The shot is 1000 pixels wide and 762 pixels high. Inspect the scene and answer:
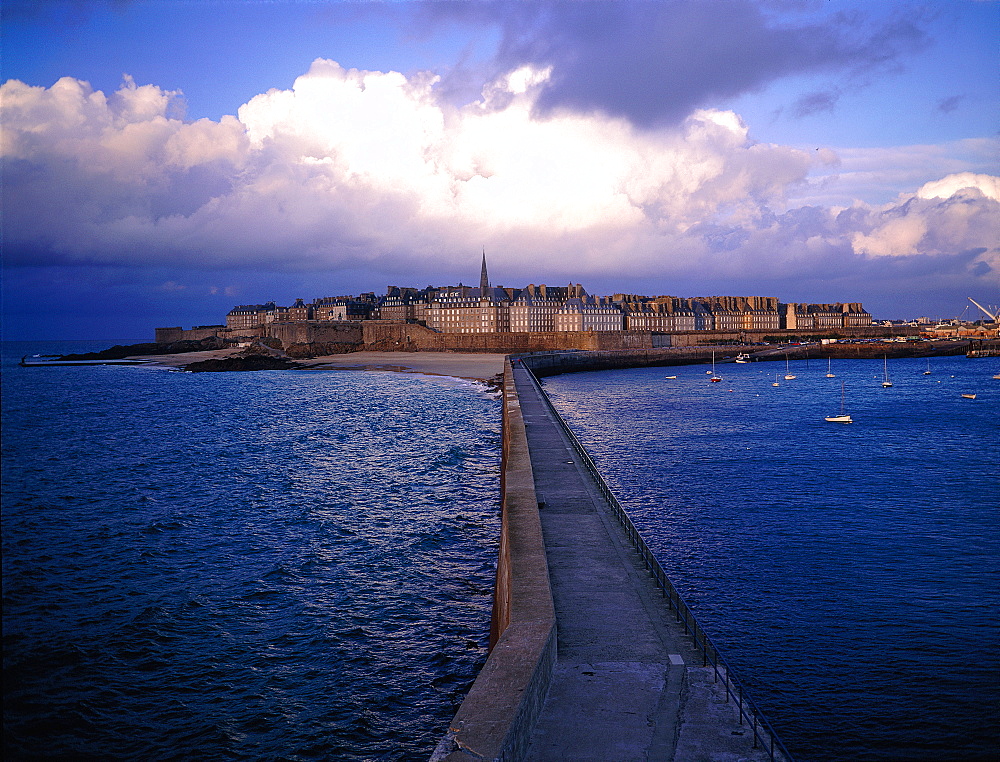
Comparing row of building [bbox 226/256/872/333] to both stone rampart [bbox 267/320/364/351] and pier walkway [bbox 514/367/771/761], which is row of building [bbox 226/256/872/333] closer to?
stone rampart [bbox 267/320/364/351]

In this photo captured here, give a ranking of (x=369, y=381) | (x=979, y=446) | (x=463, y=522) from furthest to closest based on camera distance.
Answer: (x=369, y=381) → (x=979, y=446) → (x=463, y=522)

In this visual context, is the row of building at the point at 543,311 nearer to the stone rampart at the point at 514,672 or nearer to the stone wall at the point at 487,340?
the stone wall at the point at 487,340

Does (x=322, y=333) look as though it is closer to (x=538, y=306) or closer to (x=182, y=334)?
(x=538, y=306)

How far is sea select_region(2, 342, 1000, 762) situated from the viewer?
803cm

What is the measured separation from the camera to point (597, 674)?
6676 millimetres

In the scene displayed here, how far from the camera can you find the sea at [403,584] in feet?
26.3

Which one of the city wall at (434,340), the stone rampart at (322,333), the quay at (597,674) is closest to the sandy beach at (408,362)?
the city wall at (434,340)

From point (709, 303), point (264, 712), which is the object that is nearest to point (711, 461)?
point (264, 712)

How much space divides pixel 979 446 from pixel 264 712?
91.6ft

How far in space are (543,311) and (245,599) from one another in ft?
352

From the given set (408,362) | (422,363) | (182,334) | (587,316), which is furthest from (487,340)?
(182,334)

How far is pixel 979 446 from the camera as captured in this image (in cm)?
2733

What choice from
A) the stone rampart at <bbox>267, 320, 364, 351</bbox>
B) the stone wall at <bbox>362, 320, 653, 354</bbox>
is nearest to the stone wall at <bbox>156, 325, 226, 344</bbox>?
the stone rampart at <bbox>267, 320, 364, 351</bbox>

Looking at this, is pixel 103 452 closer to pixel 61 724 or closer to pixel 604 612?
pixel 61 724
